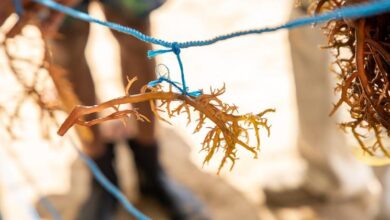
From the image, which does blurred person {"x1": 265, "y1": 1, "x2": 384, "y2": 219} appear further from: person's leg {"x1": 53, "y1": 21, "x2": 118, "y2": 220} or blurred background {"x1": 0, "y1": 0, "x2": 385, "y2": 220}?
person's leg {"x1": 53, "y1": 21, "x2": 118, "y2": 220}

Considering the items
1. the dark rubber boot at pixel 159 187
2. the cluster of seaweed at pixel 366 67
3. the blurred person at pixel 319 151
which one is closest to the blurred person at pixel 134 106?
the dark rubber boot at pixel 159 187

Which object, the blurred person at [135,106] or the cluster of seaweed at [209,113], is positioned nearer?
the cluster of seaweed at [209,113]

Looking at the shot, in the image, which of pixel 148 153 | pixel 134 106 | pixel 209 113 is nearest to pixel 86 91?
pixel 134 106

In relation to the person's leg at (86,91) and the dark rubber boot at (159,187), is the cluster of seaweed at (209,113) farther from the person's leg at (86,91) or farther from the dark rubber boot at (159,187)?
the dark rubber boot at (159,187)

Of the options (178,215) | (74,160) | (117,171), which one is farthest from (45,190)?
(178,215)

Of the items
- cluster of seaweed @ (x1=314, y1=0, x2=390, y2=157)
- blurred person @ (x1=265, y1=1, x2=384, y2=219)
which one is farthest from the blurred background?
cluster of seaweed @ (x1=314, y1=0, x2=390, y2=157)
